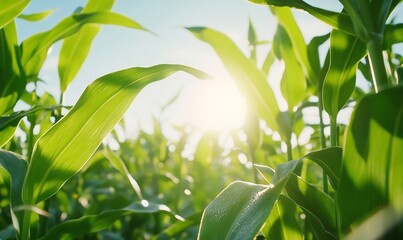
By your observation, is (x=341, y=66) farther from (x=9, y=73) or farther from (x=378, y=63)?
(x=9, y=73)

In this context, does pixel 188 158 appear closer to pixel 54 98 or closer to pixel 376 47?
pixel 54 98

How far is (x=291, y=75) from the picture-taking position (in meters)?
0.86

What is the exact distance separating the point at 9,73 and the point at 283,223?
62cm

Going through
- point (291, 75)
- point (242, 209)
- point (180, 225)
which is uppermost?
point (291, 75)

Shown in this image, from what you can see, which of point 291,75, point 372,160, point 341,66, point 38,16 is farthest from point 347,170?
point 38,16

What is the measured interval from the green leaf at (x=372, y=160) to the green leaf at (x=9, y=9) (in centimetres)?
63

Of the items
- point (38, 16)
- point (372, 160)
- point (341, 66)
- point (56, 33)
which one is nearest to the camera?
point (372, 160)

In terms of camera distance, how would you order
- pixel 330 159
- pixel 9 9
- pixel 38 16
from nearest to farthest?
pixel 330 159, pixel 9 9, pixel 38 16

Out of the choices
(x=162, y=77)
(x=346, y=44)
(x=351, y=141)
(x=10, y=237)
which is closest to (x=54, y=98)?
(x=10, y=237)

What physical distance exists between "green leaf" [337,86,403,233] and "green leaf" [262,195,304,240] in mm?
177

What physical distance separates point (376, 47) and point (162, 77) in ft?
0.98

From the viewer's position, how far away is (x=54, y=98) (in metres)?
1.12

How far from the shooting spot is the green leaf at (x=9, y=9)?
705 millimetres

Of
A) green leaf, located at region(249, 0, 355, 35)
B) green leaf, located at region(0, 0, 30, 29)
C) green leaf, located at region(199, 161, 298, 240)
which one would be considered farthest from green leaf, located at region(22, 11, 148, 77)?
green leaf, located at region(199, 161, 298, 240)
